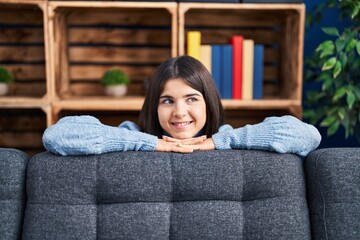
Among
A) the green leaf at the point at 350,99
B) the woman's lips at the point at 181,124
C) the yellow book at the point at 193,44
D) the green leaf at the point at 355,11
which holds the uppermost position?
the green leaf at the point at 355,11

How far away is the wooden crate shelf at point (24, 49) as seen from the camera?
94.1 inches

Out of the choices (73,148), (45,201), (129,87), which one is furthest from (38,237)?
(129,87)

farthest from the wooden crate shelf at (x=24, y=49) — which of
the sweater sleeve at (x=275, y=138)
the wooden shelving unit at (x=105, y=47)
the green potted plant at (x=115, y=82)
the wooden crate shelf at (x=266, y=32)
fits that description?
the sweater sleeve at (x=275, y=138)

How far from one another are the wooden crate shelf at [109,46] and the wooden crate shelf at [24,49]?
0.15 metres

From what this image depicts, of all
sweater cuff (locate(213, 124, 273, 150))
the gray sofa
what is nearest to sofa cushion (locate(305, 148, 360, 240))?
the gray sofa

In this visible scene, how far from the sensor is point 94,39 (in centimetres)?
243

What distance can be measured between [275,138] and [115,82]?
4.23 feet

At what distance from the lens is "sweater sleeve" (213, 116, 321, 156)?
1138 mm

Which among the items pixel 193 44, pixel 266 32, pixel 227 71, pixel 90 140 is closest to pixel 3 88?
pixel 193 44

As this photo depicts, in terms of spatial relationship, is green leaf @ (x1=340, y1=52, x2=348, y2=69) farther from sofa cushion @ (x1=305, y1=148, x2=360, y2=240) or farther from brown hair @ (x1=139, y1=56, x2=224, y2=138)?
sofa cushion @ (x1=305, y1=148, x2=360, y2=240)

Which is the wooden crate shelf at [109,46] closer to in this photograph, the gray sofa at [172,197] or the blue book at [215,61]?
the blue book at [215,61]

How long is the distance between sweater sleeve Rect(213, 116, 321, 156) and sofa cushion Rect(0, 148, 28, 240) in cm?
52

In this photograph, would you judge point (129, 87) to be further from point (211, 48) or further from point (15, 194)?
point (15, 194)

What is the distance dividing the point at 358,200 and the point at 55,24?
5.43 ft
